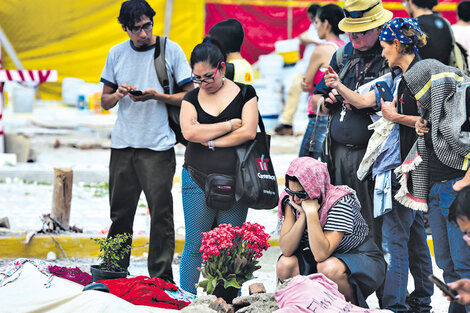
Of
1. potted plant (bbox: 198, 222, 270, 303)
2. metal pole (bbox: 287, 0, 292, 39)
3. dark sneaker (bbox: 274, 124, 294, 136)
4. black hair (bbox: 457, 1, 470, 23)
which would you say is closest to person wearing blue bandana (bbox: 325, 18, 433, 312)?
potted plant (bbox: 198, 222, 270, 303)

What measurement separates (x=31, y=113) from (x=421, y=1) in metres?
9.68

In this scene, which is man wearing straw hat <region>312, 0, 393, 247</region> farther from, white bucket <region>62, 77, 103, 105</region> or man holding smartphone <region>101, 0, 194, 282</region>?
white bucket <region>62, 77, 103, 105</region>

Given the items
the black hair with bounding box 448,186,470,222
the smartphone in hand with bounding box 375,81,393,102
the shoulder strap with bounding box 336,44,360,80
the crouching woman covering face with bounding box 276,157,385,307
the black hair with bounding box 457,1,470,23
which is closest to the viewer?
the black hair with bounding box 448,186,470,222

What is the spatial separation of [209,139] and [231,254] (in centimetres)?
83

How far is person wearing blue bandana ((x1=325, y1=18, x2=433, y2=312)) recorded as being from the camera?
16.9 ft

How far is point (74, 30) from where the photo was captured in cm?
1488

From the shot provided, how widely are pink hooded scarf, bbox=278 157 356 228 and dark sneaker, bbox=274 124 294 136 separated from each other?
906 centimetres

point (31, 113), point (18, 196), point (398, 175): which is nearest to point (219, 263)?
point (398, 175)

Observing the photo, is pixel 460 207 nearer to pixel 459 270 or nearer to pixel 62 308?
pixel 459 270

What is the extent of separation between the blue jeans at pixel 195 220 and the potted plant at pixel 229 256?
15.1 inches

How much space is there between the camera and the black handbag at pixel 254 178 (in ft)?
17.5

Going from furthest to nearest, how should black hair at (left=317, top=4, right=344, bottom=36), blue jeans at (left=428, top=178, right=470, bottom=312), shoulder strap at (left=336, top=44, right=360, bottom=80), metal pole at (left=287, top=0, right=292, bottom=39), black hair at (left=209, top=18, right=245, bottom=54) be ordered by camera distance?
metal pole at (left=287, top=0, right=292, bottom=39)
black hair at (left=317, top=4, right=344, bottom=36)
black hair at (left=209, top=18, right=245, bottom=54)
shoulder strap at (left=336, top=44, right=360, bottom=80)
blue jeans at (left=428, top=178, right=470, bottom=312)

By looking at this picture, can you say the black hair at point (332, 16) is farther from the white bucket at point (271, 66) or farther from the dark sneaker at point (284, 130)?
the white bucket at point (271, 66)

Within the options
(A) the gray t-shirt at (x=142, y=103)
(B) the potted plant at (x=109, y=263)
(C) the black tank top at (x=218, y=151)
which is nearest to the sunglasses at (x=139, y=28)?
(A) the gray t-shirt at (x=142, y=103)
